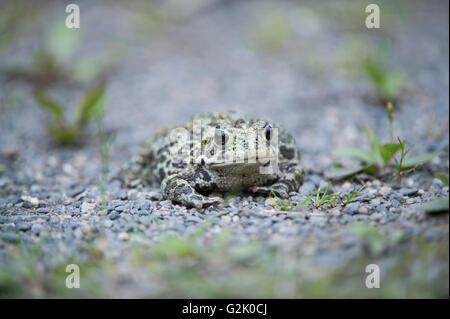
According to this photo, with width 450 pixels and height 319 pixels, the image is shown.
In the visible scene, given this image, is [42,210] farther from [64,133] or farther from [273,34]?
[273,34]

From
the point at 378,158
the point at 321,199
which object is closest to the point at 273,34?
the point at 378,158

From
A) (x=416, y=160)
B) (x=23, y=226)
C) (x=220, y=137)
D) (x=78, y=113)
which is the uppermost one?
(x=78, y=113)

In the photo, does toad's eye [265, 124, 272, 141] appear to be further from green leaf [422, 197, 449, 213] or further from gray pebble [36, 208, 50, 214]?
gray pebble [36, 208, 50, 214]

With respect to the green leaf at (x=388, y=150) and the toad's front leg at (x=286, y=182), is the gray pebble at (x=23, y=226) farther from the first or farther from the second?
the green leaf at (x=388, y=150)

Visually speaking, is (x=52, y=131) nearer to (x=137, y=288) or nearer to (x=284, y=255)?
(x=137, y=288)

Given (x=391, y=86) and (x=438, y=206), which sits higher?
(x=391, y=86)

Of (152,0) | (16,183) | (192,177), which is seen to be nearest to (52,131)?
(16,183)
